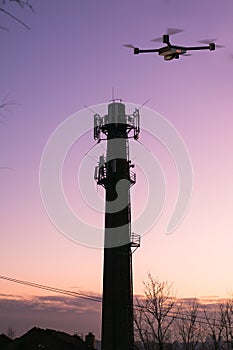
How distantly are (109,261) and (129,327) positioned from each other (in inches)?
153

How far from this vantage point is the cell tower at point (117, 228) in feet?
102

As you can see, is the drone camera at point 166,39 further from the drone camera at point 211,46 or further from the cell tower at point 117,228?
the cell tower at point 117,228

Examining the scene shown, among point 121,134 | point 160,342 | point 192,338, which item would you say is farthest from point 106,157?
point 192,338

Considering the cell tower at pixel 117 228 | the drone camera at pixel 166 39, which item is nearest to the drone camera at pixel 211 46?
the drone camera at pixel 166 39

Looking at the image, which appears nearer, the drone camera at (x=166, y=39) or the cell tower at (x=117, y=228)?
the drone camera at (x=166, y=39)

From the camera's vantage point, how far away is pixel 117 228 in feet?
107

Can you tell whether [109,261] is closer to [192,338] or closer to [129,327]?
[129,327]

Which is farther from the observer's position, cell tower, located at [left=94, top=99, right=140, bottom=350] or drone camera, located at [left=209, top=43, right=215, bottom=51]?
cell tower, located at [left=94, top=99, right=140, bottom=350]

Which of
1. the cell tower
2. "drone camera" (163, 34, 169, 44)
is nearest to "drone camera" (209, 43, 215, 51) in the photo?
"drone camera" (163, 34, 169, 44)

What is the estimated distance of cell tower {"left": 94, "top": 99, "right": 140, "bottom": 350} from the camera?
31125 mm

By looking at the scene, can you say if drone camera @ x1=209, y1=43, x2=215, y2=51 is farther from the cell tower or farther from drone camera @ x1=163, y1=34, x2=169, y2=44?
the cell tower

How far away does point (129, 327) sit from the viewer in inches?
1235

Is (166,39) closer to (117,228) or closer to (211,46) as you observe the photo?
(211,46)

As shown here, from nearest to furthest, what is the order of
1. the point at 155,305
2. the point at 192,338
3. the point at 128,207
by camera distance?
1. the point at 128,207
2. the point at 155,305
3. the point at 192,338
